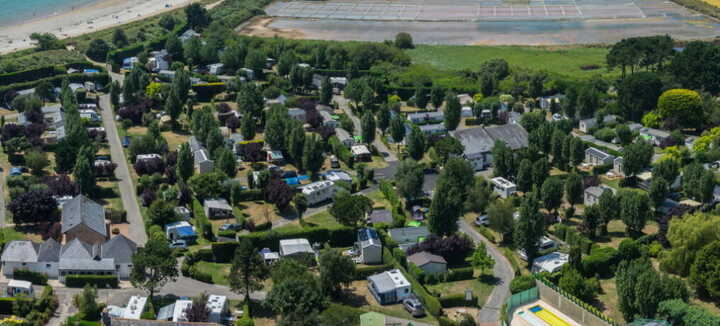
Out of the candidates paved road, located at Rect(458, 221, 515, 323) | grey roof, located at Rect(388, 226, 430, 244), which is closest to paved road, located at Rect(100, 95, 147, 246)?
grey roof, located at Rect(388, 226, 430, 244)

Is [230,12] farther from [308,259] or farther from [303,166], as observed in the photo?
[308,259]

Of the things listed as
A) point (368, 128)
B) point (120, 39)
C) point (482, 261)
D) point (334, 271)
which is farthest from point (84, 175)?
point (120, 39)

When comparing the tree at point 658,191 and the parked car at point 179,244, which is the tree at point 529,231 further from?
the parked car at point 179,244

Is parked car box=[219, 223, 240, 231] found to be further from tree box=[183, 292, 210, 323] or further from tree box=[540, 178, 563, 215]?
tree box=[540, 178, 563, 215]

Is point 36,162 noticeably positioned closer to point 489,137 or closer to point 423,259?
point 423,259

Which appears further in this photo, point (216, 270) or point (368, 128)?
point (368, 128)

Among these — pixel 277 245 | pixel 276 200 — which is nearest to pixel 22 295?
pixel 277 245

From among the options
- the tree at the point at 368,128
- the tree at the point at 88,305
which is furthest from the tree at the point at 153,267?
the tree at the point at 368,128
